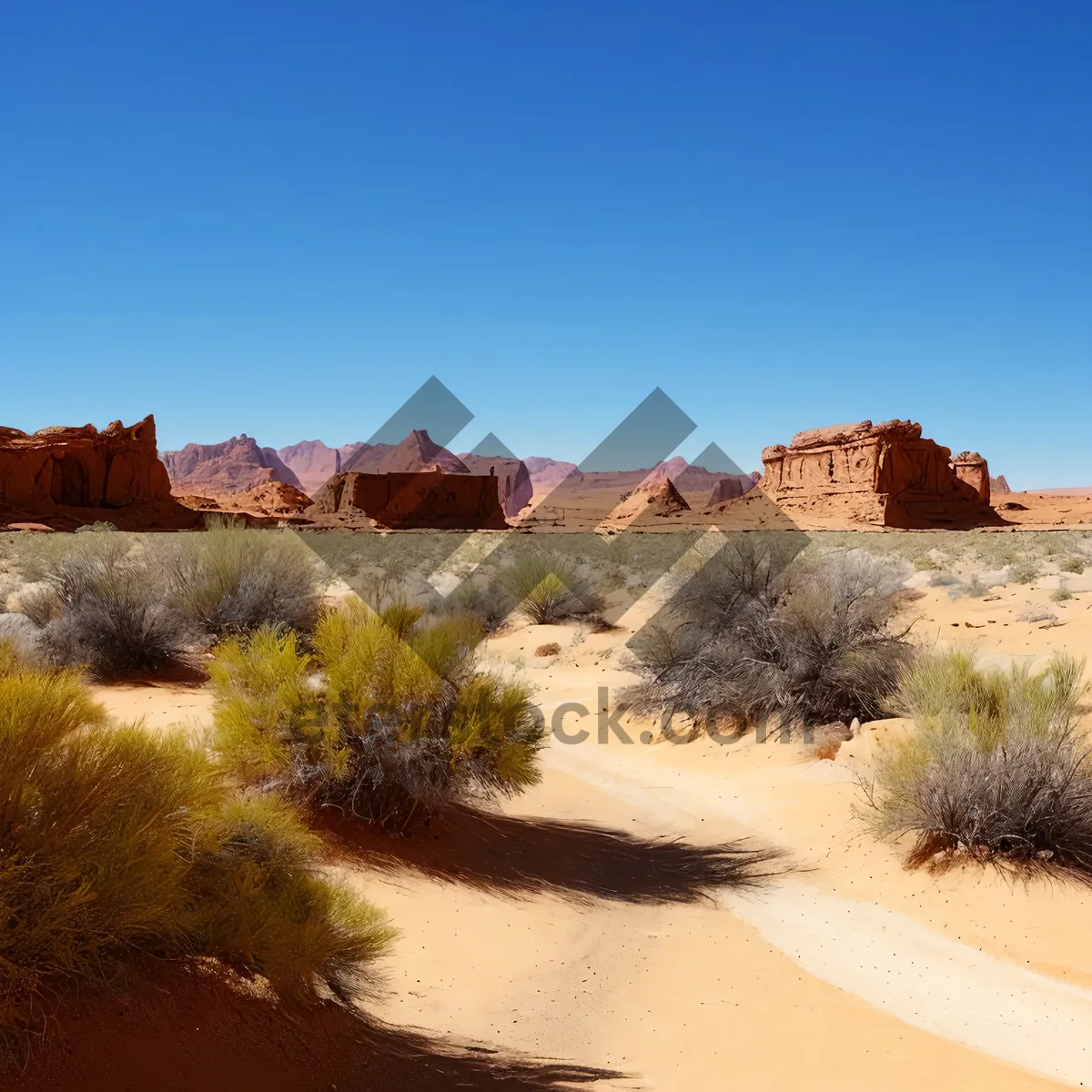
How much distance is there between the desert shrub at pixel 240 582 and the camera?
43.5ft

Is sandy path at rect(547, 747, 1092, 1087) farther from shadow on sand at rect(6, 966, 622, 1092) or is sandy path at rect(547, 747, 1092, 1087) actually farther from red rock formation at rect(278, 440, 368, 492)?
red rock formation at rect(278, 440, 368, 492)

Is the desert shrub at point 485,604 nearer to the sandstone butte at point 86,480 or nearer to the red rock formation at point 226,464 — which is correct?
the sandstone butte at point 86,480

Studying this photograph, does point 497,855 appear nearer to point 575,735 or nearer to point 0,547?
Result: point 575,735

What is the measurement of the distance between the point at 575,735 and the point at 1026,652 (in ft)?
21.3

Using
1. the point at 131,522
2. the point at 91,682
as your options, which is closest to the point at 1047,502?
the point at 131,522

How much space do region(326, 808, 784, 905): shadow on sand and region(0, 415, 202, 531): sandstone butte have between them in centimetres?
3770

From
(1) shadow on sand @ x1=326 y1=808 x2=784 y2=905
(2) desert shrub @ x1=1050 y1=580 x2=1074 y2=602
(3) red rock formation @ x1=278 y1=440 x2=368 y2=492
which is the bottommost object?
(1) shadow on sand @ x1=326 y1=808 x2=784 y2=905

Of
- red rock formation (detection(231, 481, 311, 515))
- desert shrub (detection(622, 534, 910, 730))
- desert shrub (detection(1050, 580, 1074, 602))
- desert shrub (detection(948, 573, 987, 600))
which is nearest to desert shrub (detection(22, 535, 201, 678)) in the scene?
desert shrub (detection(622, 534, 910, 730))

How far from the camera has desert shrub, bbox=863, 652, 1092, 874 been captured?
6.66 meters

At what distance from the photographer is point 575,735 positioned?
12227 mm

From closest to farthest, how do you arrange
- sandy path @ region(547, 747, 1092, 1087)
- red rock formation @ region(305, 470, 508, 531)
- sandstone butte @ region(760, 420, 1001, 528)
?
sandy path @ region(547, 747, 1092, 1087)
sandstone butte @ region(760, 420, 1001, 528)
red rock formation @ region(305, 470, 508, 531)

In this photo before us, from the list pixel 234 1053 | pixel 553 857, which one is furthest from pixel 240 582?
pixel 234 1053

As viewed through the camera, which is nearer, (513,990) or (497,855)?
(513,990)

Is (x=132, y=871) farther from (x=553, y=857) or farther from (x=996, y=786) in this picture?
(x=996, y=786)
